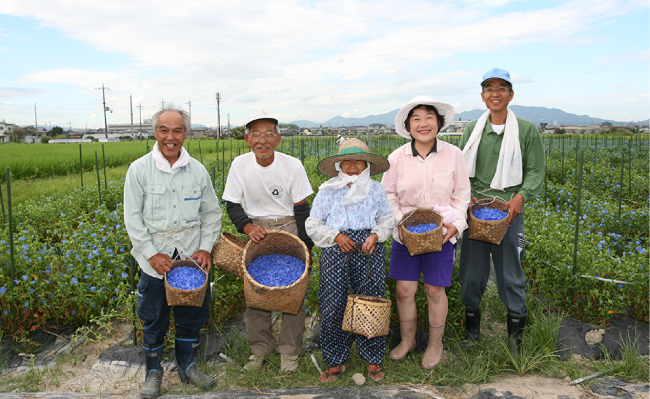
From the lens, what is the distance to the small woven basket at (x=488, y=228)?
2467mm

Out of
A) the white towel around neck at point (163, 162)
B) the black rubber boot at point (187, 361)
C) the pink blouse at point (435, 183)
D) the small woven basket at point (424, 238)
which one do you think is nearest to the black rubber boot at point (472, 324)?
the pink blouse at point (435, 183)

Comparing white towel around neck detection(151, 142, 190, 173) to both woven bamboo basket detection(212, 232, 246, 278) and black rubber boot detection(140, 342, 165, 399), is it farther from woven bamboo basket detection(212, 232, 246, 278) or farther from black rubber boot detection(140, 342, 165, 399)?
black rubber boot detection(140, 342, 165, 399)

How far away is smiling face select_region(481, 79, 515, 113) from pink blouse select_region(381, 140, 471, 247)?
1.68 ft

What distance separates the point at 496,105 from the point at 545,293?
181 centimetres

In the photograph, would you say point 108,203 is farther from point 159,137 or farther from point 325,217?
point 325,217

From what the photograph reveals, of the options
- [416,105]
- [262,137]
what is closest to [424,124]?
[416,105]

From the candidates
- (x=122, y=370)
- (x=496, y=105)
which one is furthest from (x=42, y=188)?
(x=496, y=105)

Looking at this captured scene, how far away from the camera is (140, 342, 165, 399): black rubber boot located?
7.55ft

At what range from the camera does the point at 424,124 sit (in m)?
2.42

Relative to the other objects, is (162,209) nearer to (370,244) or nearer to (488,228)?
(370,244)

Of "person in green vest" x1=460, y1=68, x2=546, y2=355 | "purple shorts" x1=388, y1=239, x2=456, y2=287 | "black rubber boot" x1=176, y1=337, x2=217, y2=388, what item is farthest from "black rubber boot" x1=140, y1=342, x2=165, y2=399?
"person in green vest" x1=460, y1=68, x2=546, y2=355

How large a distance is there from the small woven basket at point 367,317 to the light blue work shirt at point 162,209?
984 mm

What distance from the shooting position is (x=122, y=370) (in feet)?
8.57

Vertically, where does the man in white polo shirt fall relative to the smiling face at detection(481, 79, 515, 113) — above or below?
below
